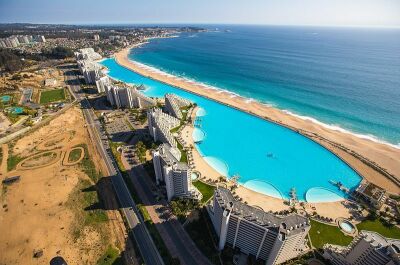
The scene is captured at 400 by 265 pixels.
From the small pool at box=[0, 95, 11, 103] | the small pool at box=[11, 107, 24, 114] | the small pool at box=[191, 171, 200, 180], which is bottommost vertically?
the small pool at box=[191, 171, 200, 180]

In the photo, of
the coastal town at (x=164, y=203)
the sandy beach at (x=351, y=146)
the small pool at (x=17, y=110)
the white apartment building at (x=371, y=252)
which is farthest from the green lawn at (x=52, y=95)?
the white apartment building at (x=371, y=252)

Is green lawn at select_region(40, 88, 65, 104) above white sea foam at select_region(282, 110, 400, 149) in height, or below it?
above

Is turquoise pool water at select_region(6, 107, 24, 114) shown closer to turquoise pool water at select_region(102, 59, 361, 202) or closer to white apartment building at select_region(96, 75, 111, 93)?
white apartment building at select_region(96, 75, 111, 93)

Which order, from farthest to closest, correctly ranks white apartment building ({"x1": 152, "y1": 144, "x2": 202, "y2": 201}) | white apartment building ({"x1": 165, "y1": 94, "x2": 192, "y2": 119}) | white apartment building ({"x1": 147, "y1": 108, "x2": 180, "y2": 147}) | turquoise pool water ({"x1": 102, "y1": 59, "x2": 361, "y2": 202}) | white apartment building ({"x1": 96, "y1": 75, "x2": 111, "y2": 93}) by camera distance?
white apartment building ({"x1": 96, "y1": 75, "x2": 111, "y2": 93})
white apartment building ({"x1": 165, "y1": 94, "x2": 192, "y2": 119})
white apartment building ({"x1": 147, "y1": 108, "x2": 180, "y2": 147})
turquoise pool water ({"x1": 102, "y1": 59, "x2": 361, "y2": 202})
white apartment building ({"x1": 152, "y1": 144, "x2": 202, "y2": 201})

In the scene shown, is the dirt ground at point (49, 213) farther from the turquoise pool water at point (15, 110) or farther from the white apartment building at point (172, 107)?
the white apartment building at point (172, 107)

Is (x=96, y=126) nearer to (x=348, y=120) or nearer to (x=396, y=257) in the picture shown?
(x=396, y=257)

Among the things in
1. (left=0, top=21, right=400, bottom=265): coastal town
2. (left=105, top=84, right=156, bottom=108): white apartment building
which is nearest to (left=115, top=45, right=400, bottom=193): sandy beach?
(left=0, top=21, right=400, bottom=265): coastal town

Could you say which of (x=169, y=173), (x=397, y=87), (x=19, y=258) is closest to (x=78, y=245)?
(x=19, y=258)
